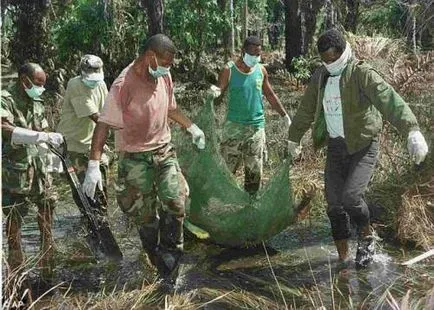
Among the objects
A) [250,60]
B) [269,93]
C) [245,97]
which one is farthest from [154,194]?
[269,93]

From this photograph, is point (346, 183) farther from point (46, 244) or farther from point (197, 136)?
point (46, 244)

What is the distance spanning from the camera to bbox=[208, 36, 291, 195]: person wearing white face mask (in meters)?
6.34

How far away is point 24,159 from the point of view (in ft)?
15.5

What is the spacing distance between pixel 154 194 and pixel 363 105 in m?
1.56

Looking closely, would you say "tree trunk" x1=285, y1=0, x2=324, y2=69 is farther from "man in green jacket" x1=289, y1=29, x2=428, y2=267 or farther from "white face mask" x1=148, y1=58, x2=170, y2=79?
"white face mask" x1=148, y1=58, x2=170, y2=79

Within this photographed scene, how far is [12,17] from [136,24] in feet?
11.8

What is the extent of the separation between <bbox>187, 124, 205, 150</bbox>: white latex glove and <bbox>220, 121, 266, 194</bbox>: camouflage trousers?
1.13 metres

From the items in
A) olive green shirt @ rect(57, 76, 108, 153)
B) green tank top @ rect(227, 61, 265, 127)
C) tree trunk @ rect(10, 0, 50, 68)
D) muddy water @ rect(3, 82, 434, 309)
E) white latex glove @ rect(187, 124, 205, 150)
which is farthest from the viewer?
tree trunk @ rect(10, 0, 50, 68)

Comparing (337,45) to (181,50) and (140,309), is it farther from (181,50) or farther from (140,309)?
(181,50)

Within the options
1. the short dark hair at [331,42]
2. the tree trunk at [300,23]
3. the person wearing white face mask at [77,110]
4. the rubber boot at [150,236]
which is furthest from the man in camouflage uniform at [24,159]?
the tree trunk at [300,23]

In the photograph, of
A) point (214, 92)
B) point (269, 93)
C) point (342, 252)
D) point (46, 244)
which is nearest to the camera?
point (46, 244)

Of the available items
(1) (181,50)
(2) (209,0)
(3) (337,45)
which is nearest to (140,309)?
(3) (337,45)

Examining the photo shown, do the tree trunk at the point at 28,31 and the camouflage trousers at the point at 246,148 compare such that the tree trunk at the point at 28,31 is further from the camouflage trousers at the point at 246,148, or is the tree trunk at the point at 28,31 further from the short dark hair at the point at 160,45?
the short dark hair at the point at 160,45

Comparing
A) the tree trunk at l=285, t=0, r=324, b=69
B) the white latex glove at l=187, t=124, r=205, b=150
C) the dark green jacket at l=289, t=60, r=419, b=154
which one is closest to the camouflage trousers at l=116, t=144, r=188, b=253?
the white latex glove at l=187, t=124, r=205, b=150
